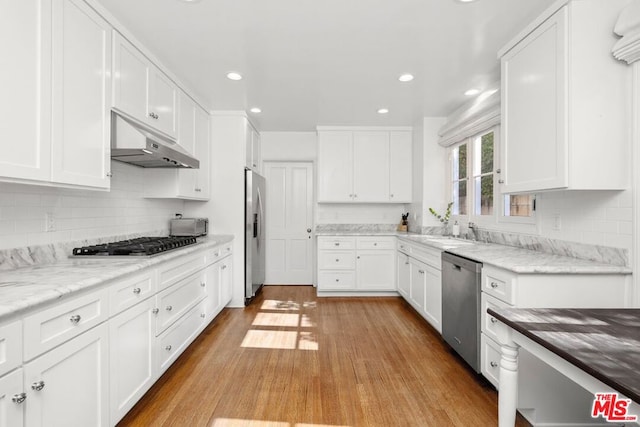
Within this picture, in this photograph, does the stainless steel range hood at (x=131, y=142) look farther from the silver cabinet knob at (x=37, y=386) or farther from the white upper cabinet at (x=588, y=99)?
the white upper cabinet at (x=588, y=99)

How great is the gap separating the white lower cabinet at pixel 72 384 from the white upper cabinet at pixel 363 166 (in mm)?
3477

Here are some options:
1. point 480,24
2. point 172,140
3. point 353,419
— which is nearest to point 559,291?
point 353,419

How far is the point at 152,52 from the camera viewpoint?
8.32ft

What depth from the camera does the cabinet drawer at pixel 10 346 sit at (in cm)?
105

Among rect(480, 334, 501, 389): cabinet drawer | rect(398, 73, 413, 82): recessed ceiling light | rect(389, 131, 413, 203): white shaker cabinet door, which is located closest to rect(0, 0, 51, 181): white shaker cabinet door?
rect(398, 73, 413, 82): recessed ceiling light

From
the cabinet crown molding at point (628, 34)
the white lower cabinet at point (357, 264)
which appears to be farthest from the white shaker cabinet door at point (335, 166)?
the cabinet crown molding at point (628, 34)

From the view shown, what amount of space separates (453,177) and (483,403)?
2.80 meters

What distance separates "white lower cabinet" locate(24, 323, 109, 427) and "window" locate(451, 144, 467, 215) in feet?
12.1

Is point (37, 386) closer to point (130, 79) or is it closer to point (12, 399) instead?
point (12, 399)

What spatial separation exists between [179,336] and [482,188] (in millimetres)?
3260

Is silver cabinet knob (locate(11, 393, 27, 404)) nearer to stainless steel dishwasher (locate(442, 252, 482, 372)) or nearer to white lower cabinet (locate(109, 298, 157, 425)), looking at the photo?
white lower cabinet (locate(109, 298, 157, 425))

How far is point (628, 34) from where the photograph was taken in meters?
1.69

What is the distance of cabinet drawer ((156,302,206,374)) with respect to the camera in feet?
7.22

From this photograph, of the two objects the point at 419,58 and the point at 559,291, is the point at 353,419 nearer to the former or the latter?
the point at 559,291
